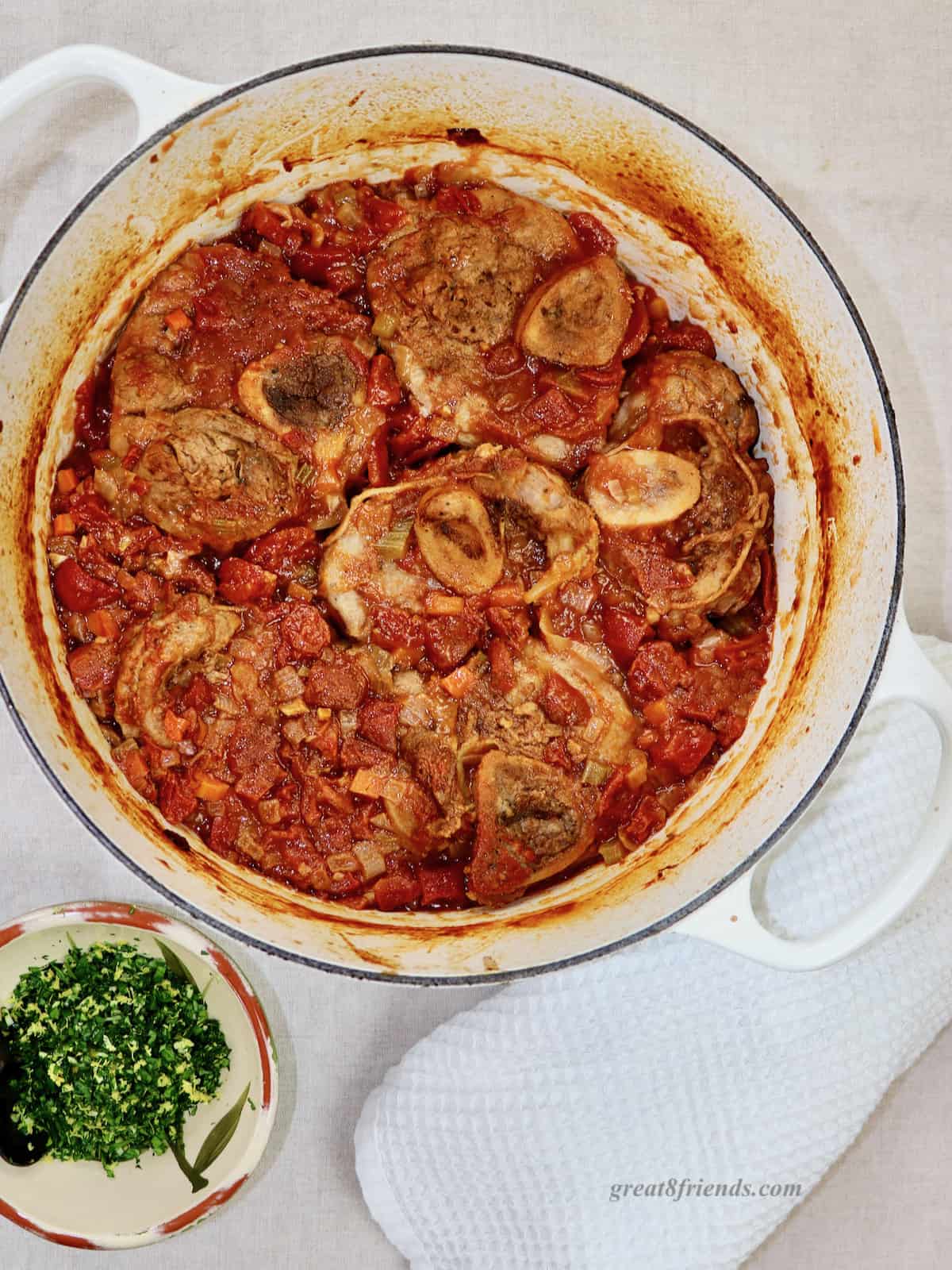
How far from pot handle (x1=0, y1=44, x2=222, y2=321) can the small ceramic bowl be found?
6.00ft

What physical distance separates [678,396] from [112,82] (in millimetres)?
1714

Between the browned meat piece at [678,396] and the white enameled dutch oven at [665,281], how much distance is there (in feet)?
0.47

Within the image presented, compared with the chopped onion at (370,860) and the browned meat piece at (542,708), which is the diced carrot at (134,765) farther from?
the browned meat piece at (542,708)

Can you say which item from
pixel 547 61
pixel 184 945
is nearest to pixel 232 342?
pixel 547 61

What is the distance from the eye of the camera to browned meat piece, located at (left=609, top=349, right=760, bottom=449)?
3.30 metres

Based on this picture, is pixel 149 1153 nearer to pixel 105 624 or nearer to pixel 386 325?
pixel 105 624

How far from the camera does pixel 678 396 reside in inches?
130

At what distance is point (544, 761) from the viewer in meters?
3.26

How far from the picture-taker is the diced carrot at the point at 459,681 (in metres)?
3.25

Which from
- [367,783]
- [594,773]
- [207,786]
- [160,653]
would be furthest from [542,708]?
[160,653]

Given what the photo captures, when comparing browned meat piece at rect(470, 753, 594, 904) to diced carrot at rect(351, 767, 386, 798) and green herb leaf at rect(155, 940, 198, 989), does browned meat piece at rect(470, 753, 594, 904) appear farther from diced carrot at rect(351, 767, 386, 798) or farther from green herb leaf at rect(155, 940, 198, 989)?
green herb leaf at rect(155, 940, 198, 989)

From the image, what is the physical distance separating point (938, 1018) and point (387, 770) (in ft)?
6.71

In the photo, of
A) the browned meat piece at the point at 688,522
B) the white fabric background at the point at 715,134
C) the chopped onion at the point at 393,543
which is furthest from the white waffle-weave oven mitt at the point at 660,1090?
the chopped onion at the point at 393,543

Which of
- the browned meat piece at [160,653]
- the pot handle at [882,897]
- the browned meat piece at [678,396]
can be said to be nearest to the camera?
the pot handle at [882,897]
